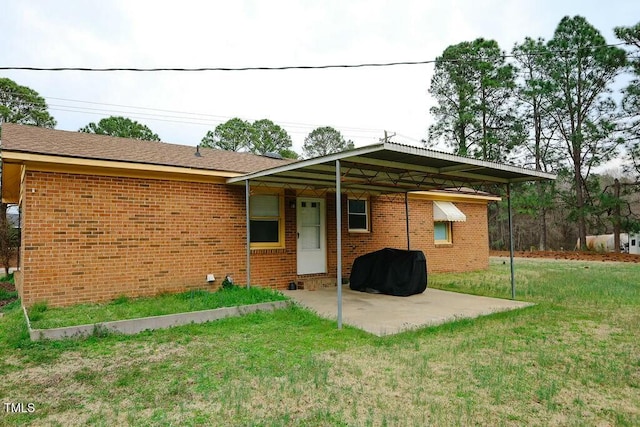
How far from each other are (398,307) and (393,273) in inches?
63.4

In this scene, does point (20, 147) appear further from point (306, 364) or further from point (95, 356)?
point (306, 364)

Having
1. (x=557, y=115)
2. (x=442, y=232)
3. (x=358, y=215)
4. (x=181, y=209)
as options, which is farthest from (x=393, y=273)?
(x=557, y=115)

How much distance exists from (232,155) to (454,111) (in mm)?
19906

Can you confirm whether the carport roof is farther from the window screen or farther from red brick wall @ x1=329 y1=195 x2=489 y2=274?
red brick wall @ x1=329 y1=195 x2=489 y2=274

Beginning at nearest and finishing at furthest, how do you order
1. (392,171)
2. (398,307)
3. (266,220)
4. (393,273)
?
(398,307) < (392,171) < (393,273) < (266,220)

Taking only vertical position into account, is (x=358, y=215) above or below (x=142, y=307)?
above

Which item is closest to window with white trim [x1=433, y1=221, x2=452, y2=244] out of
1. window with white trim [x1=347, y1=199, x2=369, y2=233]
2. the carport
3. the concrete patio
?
window with white trim [x1=347, y1=199, x2=369, y2=233]

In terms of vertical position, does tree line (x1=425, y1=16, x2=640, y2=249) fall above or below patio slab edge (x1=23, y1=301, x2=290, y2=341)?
above

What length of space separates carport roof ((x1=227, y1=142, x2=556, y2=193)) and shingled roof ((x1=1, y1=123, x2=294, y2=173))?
1.18m

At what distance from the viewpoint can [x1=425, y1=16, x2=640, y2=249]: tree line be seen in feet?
71.4

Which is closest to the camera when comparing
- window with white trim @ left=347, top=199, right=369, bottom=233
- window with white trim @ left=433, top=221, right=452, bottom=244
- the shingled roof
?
the shingled roof

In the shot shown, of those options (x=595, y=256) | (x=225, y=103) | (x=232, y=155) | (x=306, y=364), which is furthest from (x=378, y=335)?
(x=225, y=103)

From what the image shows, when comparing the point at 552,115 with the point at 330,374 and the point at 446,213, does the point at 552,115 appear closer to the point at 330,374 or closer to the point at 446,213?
the point at 446,213

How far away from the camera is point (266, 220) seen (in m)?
9.84
